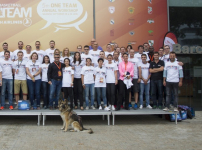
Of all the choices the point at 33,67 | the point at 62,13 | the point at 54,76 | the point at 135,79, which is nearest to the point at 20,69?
the point at 33,67

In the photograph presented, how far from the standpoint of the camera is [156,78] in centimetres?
841

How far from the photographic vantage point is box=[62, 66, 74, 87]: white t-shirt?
7938 mm

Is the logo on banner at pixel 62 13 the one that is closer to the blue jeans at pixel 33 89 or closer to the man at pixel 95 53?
the man at pixel 95 53

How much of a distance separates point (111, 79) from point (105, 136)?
2.31 m

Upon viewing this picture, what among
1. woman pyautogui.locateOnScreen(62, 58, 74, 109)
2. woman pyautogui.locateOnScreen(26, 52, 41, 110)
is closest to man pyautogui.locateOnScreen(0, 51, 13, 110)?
woman pyautogui.locateOnScreen(26, 52, 41, 110)

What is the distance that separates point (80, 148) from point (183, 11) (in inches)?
342

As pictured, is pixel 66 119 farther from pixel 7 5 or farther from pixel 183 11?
pixel 183 11

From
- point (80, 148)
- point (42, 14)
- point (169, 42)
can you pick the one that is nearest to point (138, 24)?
point (169, 42)

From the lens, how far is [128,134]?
6.62m

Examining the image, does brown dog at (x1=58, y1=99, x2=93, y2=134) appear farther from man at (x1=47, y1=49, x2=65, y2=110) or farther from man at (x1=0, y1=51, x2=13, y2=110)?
man at (x1=0, y1=51, x2=13, y2=110)

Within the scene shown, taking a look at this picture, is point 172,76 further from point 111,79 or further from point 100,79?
point 100,79

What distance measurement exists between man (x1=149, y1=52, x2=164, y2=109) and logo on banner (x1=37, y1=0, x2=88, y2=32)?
3781 mm

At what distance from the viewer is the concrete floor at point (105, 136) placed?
545 centimetres

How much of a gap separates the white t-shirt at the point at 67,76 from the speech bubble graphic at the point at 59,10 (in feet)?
10.9
